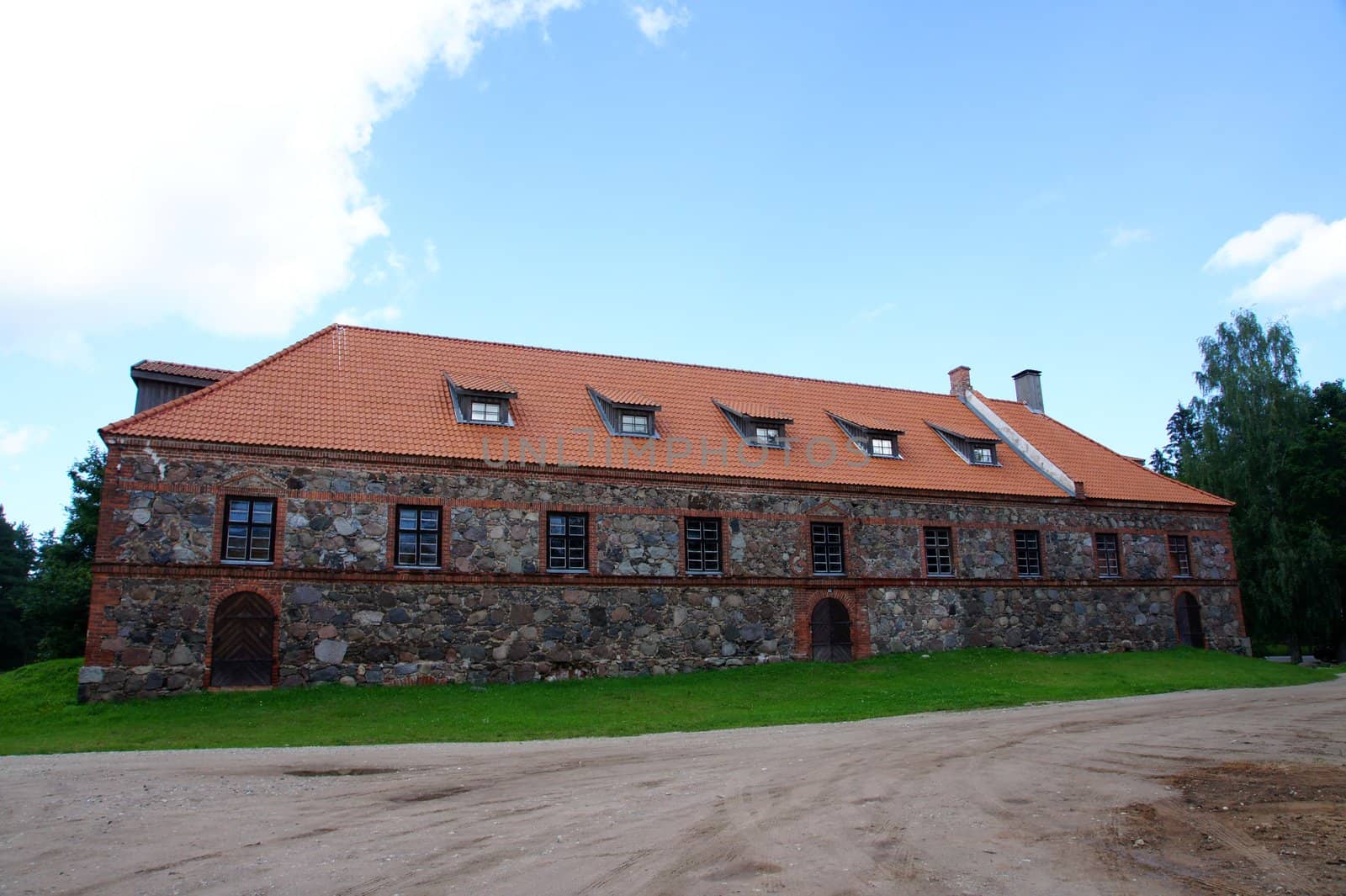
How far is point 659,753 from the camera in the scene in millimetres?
13133

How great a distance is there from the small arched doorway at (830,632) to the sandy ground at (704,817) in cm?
996

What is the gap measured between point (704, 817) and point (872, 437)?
20618 millimetres

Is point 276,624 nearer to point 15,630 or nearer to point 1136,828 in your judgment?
point 1136,828

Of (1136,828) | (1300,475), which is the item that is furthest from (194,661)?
(1300,475)

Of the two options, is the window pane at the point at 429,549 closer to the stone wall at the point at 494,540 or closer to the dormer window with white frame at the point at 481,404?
the stone wall at the point at 494,540

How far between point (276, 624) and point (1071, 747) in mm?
15611

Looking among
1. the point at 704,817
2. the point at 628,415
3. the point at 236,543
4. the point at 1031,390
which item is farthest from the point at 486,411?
the point at 1031,390

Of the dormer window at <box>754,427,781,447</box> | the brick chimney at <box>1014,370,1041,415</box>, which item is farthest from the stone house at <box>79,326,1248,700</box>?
the brick chimney at <box>1014,370,1041,415</box>

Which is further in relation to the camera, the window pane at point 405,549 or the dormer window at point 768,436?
the dormer window at point 768,436

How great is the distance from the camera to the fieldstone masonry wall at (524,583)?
18.8 metres

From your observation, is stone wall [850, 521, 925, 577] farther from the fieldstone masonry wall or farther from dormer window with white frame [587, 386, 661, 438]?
dormer window with white frame [587, 386, 661, 438]

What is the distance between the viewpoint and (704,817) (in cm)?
887

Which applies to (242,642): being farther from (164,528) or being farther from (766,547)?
(766,547)

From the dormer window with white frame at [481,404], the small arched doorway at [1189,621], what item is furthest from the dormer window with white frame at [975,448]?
the dormer window with white frame at [481,404]
